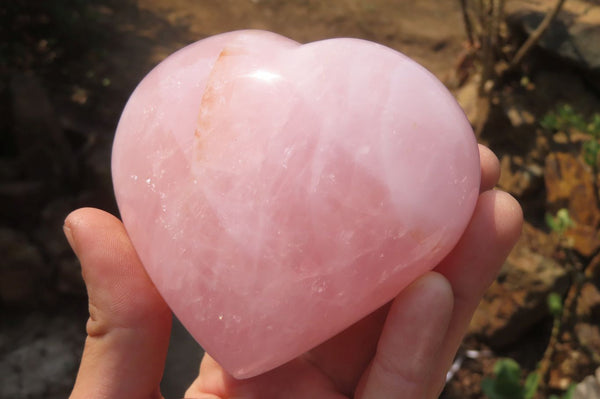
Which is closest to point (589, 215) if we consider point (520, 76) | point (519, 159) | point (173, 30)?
point (519, 159)

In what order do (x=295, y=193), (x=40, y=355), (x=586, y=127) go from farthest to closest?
(x=40, y=355)
(x=586, y=127)
(x=295, y=193)

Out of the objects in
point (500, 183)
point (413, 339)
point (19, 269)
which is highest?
point (413, 339)

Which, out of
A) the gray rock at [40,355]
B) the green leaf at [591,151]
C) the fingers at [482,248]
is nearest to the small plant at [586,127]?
the green leaf at [591,151]

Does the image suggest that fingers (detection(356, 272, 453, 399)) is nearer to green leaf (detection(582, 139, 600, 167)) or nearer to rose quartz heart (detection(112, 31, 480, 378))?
rose quartz heart (detection(112, 31, 480, 378))

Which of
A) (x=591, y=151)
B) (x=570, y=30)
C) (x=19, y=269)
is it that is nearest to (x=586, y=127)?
(x=591, y=151)

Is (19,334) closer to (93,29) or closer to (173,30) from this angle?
(93,29)

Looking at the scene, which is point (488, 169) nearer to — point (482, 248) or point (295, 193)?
point (482, 248)

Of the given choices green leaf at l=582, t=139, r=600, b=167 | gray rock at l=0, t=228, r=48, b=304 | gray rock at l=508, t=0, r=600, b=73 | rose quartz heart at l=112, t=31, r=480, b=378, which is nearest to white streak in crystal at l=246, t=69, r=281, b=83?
rose quartz heart at l=112, t=31, r=480, b=378

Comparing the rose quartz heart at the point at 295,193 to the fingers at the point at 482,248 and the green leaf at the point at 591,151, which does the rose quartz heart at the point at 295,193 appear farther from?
the green leaf at the point at 591,151
